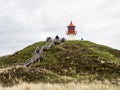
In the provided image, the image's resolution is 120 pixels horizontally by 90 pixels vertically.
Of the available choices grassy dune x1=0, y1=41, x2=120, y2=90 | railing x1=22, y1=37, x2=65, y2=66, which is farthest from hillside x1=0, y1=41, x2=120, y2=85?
railing x1=22, y1=37, x2=65, y2=66

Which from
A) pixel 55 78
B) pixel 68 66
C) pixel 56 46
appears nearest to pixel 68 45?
pixel 56 46

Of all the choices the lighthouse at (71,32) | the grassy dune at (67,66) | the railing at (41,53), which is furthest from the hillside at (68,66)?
the lighthouse at (71,32)

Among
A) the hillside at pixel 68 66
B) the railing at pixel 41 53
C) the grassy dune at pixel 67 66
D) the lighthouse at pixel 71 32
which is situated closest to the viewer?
the grassy dune at pixel 67 66

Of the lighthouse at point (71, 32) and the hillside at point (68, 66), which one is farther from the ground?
the lighthouse at point (71, 32)

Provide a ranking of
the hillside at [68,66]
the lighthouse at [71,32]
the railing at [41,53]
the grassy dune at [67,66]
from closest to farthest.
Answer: the grassy dune at [67,66], the hillside at [68,66], the railing at [41,53], the lighthouse at [71,32]

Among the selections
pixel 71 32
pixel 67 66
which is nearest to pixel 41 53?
pixel 67 66

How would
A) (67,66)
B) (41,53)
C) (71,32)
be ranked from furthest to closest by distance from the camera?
(71,32) → (41,53) → (67,66)

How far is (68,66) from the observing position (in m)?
47.7

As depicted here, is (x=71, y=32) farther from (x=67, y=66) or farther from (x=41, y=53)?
(x=67, y=66)

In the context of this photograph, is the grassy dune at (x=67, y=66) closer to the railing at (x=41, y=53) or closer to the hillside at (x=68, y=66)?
the hillside at (x=68, y=66)

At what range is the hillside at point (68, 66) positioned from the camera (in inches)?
1487

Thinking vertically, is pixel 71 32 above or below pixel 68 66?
above

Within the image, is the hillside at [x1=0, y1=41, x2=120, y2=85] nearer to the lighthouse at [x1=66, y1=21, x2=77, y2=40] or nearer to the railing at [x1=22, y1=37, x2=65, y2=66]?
the railing at [x1=22, y1=37, x2=65, y2=66]

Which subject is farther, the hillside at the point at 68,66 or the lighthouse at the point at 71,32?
the lighthouse at the point at 71,32
